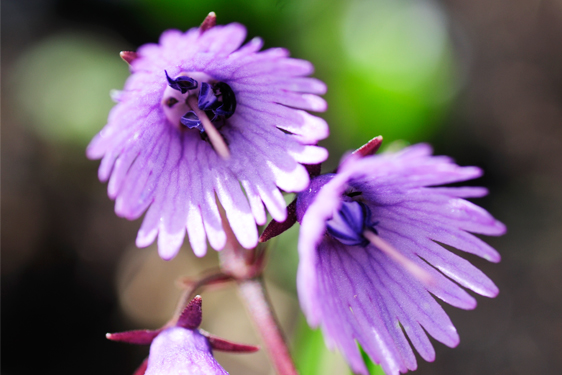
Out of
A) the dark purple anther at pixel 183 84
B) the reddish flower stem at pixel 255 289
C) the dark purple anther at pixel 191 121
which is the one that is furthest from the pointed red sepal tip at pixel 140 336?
the dark purple anther at pixel 183 84

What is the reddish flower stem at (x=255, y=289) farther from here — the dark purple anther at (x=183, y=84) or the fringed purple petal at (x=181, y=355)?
the dark purple anther at (x=183, y=84)

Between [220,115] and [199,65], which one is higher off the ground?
[199,65]

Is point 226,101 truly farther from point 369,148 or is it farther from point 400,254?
point 400,254

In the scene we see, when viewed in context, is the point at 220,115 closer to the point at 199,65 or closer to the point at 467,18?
the point at 199,65

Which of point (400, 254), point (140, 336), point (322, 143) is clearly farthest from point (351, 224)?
point (322, 143)

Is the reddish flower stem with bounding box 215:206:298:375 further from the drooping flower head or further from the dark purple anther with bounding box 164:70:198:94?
the dark purple anther with bounding box 164:70:198:94

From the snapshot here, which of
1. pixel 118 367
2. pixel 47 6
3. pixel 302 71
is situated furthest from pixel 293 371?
pixel 47 6
